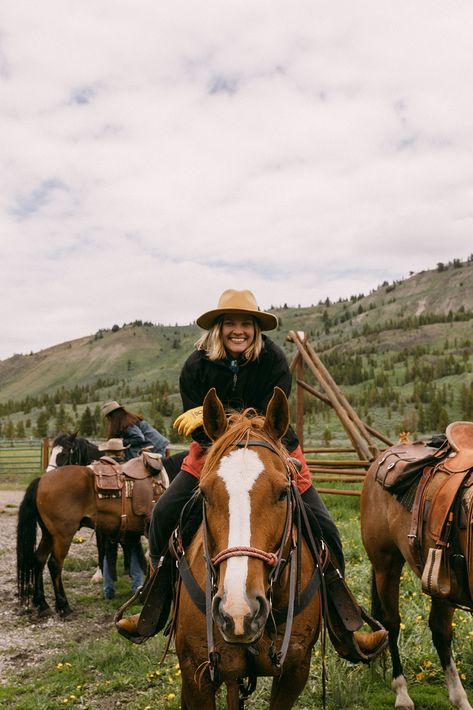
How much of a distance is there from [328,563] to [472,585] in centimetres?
116

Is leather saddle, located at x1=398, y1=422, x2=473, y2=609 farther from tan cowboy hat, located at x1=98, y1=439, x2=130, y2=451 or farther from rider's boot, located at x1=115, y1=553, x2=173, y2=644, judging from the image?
tan cowboy hat, located at x1=98, y1=439, x2=130, y2=451

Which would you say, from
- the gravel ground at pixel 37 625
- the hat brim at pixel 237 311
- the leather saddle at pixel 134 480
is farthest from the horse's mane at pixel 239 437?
the leather saddle at pixel 134 480

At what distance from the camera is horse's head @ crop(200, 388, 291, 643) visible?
2115 millimetres

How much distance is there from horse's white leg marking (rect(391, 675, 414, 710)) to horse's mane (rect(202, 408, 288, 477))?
9.72 feet

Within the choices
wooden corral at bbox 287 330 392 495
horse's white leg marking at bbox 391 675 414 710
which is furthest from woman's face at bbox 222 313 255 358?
wooden corral at bbox 287 330 392 495

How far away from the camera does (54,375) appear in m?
131

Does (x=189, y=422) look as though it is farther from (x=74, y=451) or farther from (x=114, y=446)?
(x=74, y=451)

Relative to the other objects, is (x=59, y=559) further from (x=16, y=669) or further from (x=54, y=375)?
(x=54, y=375)

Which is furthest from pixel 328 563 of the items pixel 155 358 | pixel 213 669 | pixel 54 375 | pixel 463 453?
pixel 54 375

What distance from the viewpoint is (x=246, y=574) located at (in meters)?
2.17

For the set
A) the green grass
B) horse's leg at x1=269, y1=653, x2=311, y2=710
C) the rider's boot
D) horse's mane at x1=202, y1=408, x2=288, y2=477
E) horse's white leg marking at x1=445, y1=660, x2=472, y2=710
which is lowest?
the green grass

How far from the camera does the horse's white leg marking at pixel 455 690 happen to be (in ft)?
13.9

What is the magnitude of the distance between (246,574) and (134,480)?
6.41 meters

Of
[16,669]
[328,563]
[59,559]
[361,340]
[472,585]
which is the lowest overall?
[16,669]
